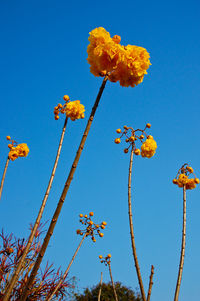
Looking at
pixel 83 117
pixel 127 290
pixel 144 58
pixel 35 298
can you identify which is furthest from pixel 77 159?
pixel 127 290

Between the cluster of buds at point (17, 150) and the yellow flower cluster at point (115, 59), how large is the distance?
336 centimetres

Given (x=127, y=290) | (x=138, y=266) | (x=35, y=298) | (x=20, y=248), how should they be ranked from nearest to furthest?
1. (x=138, y=266)
2. (x=35, y=298)
3. (x=20, y=248)
4. (x=127, y=290)

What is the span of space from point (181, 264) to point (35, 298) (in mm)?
3593

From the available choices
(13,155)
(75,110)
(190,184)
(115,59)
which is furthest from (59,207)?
(13,155)

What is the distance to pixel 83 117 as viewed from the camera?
4.61 metres

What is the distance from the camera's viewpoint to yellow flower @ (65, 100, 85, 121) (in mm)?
4508

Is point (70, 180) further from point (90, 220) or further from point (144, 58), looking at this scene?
point (90, 220)

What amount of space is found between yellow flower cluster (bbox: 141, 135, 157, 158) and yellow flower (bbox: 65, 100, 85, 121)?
1.17 m

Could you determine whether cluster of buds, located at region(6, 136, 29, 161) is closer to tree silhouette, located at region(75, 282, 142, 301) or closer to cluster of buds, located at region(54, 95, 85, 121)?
cluster of buds, located at region(54, 95, 85, 121)

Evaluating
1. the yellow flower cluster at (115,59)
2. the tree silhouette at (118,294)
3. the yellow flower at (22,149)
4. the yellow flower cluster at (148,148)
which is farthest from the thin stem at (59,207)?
the tree silhouette at (118,294)

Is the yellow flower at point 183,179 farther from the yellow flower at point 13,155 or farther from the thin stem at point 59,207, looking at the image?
the yellow flower at point 13,155

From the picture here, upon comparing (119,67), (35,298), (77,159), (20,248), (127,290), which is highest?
(127,290)

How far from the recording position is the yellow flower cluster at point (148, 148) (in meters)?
4.03

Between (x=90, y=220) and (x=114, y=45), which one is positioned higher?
(x=90, y=220)
